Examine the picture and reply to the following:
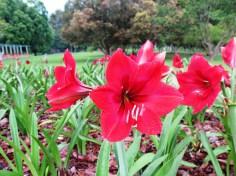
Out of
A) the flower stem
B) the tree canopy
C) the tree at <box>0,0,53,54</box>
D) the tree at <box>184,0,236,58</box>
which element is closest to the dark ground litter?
the flower stem

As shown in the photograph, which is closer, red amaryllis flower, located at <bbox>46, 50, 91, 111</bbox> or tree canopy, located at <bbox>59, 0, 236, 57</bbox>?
red amaryllis flower, located at <bbox>46, 50, 91, 111</bbox>

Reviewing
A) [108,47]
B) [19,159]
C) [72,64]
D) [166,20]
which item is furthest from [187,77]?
[108,47]

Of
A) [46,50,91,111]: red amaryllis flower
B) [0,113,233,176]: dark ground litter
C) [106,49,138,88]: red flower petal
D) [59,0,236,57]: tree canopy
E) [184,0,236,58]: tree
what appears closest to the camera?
[106,49,138,88]: red flower petal

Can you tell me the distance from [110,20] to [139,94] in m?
21.8

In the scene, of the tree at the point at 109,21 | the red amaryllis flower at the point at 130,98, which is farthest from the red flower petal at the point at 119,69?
the tree at the point at 109,21

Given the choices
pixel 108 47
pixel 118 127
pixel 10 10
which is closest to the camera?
pixel 118 127

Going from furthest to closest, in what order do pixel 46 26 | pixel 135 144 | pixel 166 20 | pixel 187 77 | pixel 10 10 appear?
pixel 46 26 → pixel 10 10 → pixel 166 20 → pixel 135 144 → pixel 187 77

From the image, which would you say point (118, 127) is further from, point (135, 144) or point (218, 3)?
point (218, 3)

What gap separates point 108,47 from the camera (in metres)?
23.7

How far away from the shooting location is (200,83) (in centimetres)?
107

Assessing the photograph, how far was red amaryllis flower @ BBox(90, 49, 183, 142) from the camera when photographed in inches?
28.2

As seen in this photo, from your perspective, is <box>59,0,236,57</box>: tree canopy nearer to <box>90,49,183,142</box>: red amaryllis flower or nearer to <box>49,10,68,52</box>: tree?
<box>90,49,183,142</box>: red amaryllis flower

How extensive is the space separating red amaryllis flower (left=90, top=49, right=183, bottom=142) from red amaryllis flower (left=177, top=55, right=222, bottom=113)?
28 centimetres

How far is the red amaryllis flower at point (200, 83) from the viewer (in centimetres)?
100
